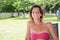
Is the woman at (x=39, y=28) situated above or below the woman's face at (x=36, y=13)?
below

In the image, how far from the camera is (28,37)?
50.3 inches

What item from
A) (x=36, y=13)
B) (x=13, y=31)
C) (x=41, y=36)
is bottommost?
(x=13, y=31)

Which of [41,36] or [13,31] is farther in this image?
[13,31]

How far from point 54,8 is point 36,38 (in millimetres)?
11997

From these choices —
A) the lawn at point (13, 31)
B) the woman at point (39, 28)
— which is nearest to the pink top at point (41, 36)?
the woman at point (39, 28)

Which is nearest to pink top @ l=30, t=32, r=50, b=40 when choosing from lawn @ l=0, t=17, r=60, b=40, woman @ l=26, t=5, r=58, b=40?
woman @ l=26, t=5, r=58, b=40

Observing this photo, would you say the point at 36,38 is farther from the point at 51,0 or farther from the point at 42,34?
the point at 51,0

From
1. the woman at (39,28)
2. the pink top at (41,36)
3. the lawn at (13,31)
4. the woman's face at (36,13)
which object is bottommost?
the lawn at (13,31)

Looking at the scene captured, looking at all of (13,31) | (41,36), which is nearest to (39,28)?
(41,36)

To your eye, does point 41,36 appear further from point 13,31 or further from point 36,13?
point 13,31

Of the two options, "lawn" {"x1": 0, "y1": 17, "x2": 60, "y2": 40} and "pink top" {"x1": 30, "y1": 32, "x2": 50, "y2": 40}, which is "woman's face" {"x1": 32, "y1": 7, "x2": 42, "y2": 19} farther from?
"lawn" {"x1": 0, "y1": 17, "x2": 60, "y2": 40}

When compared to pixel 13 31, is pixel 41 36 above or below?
above

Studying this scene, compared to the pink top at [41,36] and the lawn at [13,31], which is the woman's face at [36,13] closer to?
the pink top at [41,36]

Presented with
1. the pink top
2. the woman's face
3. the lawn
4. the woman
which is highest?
the woman's face
